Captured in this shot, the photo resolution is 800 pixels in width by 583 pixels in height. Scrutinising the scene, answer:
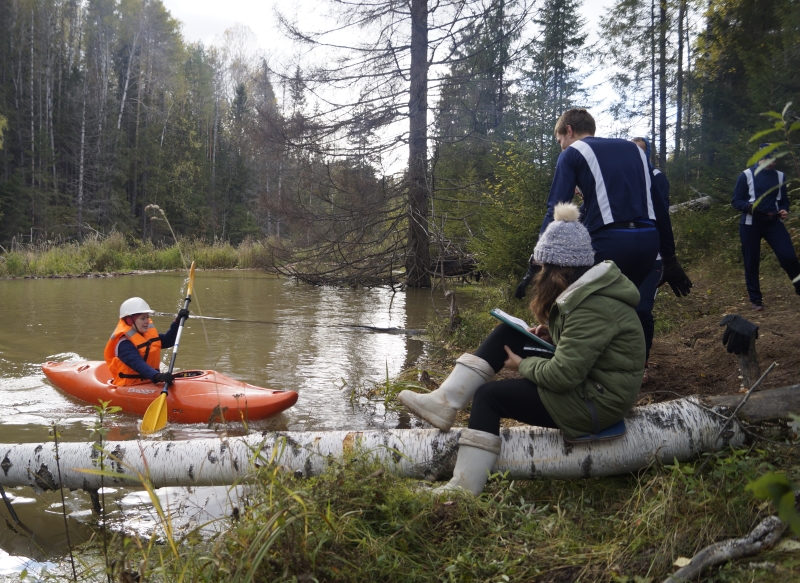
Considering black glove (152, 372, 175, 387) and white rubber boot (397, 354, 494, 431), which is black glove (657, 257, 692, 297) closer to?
white rubber boot (397, 354, 494, 431)

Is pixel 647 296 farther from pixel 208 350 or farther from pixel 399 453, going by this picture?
pixel 208 350

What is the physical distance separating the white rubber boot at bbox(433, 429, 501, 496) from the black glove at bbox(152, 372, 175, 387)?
347cm

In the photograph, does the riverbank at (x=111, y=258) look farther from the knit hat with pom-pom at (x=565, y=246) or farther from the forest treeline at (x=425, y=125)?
the knit hat with pom-pom at (x=565, y=246)

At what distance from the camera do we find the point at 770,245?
6.22m

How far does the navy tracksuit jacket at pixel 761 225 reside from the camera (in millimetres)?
5992

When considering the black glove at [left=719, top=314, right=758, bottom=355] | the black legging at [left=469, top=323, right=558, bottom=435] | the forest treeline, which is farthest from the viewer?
the forest treeline

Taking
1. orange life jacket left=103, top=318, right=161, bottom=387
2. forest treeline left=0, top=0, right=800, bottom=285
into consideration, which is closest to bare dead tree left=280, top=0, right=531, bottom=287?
forest treeline left=0, top=0, right=800, bottom=285

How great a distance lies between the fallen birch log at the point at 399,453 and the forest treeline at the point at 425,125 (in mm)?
4033

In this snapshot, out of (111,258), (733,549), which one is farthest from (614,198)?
(111,258)

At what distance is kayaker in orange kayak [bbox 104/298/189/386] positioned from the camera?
572cm

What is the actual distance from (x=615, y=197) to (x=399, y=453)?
182cm

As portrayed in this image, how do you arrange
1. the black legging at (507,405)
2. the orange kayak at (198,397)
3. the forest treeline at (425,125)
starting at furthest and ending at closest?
the forest treeline at (425,125)
the orange kayak at (198,397)
the black legging at (507,405)

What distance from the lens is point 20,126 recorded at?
3034cm

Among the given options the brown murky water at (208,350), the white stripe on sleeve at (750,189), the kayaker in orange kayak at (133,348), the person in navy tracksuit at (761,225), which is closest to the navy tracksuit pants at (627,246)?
the brown murky water at (208,350)
